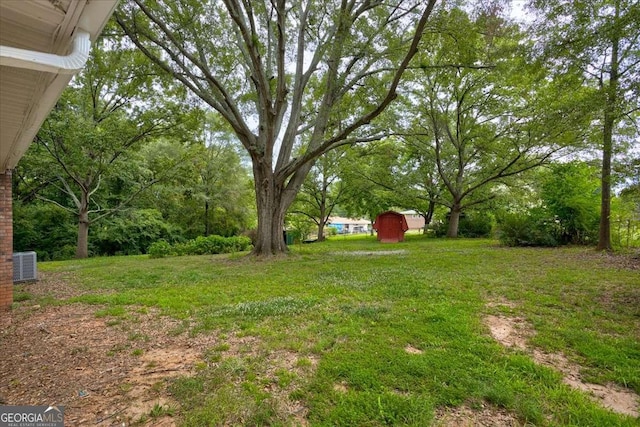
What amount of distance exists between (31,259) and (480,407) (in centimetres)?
886

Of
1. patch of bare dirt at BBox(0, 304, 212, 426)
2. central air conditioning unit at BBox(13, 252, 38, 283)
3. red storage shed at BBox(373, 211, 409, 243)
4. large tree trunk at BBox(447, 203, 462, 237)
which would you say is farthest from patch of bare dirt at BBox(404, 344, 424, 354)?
large tree trunk at BBox(447, 203, 462, 237)

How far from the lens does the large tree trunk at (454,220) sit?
17.5 meters

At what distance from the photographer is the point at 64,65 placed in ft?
5.22

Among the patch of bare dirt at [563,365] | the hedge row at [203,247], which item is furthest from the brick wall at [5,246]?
the hedge row at [203,247]

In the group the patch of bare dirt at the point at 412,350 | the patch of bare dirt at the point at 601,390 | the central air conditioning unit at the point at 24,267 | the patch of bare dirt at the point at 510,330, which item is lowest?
the patch of bare dirt at the point at 601,390

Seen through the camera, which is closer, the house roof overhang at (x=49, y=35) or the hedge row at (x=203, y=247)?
the house roof overhang at (x=49, y=35)

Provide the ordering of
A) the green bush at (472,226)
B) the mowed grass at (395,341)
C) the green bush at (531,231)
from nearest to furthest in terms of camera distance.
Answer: the mowed grass at (395,341) < the green bush at (531,231) < the green bush at (472,226)

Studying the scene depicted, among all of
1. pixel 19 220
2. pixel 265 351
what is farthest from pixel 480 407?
pixel 19 220

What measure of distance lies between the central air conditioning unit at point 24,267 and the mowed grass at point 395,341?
184cm

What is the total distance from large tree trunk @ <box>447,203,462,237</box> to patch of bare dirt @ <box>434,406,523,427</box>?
54.9 feet

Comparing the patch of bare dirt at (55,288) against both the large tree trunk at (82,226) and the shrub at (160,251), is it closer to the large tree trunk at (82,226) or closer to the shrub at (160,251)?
the shrub at (160,251)

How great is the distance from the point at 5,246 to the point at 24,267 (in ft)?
9.28

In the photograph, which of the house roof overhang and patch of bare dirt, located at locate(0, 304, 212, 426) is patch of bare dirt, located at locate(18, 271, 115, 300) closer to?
patch of bare dirt, located at locate(0, 304, 212, 426)

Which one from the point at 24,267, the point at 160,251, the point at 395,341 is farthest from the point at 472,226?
the point at 24,267
